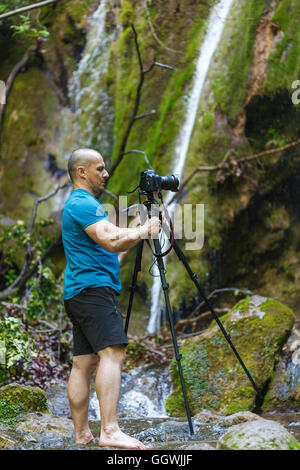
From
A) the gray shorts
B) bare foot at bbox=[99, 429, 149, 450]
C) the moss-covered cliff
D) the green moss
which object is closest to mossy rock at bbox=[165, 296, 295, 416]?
bare foot at bbox=[99, 429, 149, 450]

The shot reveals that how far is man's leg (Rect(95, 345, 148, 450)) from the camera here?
111 inches

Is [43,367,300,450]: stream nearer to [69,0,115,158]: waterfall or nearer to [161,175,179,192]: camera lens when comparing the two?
[161,175,179,192]: camera lens

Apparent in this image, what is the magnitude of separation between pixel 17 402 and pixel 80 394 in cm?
105

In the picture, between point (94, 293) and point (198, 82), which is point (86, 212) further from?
point (198, 82)

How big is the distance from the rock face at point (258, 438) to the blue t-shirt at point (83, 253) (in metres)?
1.07

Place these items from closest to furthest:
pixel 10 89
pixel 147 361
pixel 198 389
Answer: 1. pixel 198 389
2. pixel 147 361
3. pixel 10 89

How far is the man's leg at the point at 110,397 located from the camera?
2818 mm

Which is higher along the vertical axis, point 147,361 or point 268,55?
point 268,55

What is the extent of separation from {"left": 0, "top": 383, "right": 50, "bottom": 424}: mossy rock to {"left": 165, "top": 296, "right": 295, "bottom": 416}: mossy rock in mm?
1259

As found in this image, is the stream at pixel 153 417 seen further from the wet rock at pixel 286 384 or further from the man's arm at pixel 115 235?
the man's arm at pixel 115 235

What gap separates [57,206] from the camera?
28.5 ft

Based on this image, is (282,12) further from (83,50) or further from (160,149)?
(83,50)

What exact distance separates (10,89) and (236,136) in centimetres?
415

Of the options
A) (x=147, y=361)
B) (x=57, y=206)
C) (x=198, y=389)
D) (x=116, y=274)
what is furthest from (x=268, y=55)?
(x=116, y=274)
